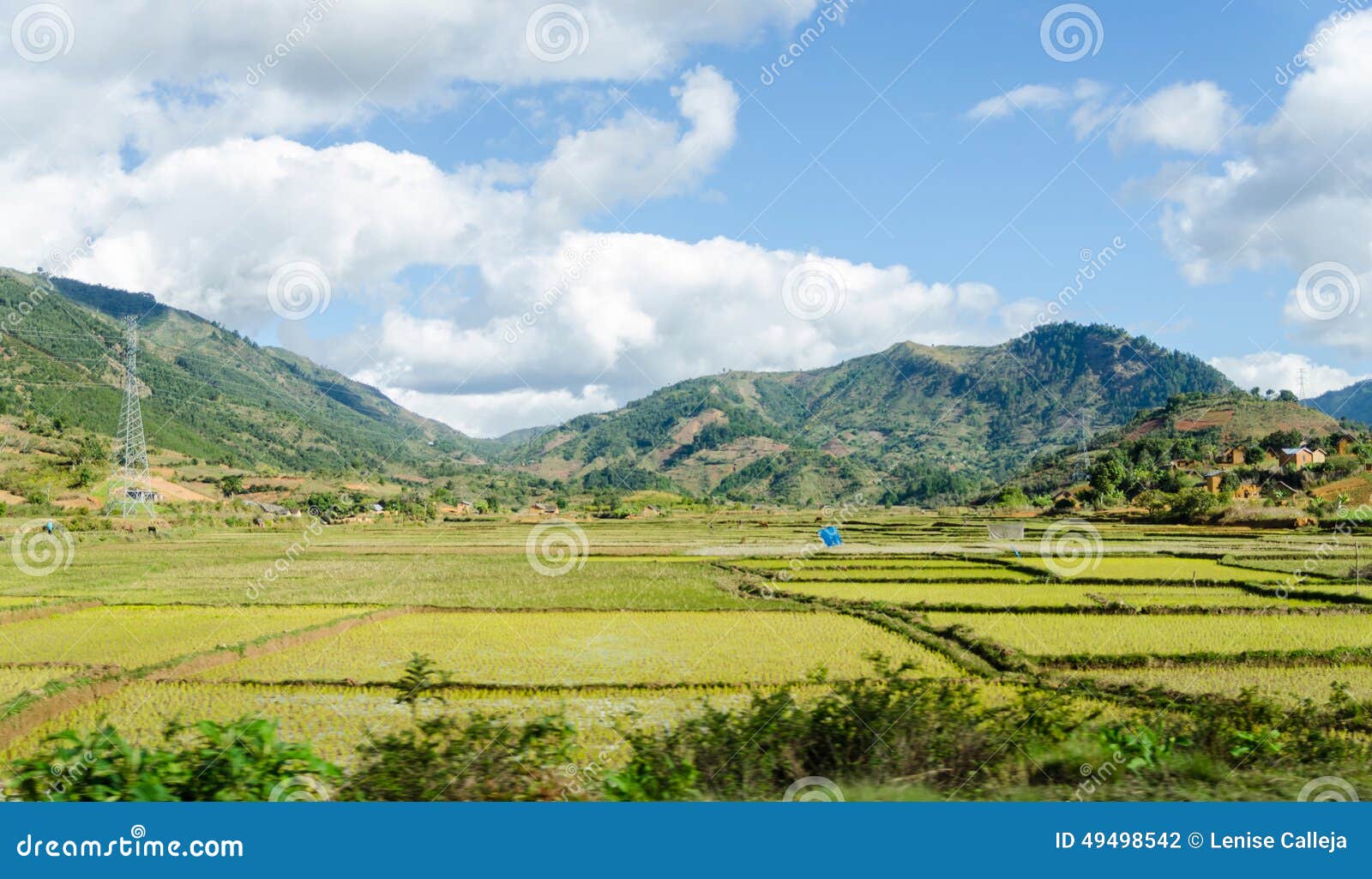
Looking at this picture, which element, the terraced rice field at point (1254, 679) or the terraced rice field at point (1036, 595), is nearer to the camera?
the terraced rice field at point (1254, 679)

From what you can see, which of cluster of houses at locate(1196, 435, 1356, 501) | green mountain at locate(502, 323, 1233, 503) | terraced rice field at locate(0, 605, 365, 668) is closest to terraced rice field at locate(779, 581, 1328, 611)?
terraced rice field at locate(0, 605, 365, 668)

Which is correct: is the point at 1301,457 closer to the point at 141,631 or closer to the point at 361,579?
the point at 361,579

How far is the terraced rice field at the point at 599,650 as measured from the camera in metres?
13.7

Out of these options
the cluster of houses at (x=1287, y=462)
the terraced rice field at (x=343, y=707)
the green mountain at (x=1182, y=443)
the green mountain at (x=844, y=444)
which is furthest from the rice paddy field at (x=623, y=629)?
the green mountain at (x=844, y=444)

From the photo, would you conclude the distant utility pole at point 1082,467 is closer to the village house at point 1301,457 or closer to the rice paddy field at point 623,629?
the village house at point 1301,457

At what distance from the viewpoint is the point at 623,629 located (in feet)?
60.5

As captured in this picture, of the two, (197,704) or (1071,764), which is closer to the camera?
(1071,764)

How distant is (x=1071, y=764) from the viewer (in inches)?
238

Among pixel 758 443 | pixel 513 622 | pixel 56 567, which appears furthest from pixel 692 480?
pixel 513 622

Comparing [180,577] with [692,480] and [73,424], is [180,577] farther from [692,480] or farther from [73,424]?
[692,480]

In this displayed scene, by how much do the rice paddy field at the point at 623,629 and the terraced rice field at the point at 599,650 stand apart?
9 cm

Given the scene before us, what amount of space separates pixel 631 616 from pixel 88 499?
4630 centimetres

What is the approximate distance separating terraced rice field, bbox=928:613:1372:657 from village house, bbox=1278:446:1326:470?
4753 centimetres

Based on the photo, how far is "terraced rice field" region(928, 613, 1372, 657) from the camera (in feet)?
51.2
